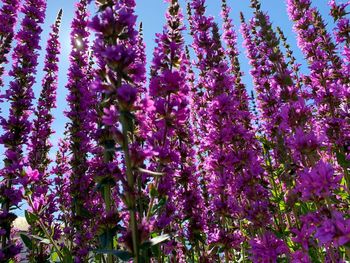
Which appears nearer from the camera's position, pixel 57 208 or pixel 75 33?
pixel 57 208

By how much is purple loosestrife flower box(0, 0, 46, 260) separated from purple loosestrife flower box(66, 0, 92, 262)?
0.97 metres

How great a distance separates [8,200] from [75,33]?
15.4ft

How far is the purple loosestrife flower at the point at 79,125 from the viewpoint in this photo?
7.21 meters

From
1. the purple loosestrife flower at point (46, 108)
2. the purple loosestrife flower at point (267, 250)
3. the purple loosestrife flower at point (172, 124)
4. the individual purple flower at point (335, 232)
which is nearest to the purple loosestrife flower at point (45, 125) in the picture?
the purple loosestrife flower at point (46, 108)

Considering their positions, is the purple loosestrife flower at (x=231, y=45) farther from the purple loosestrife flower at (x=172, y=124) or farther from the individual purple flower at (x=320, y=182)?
the individual purple flower at (x=320, y=182)

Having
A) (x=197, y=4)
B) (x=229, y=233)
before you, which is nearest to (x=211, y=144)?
(x=229, y=233)

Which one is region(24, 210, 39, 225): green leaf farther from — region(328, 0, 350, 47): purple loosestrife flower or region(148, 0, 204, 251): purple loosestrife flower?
region(328, 0, 350, 47): purple loosestrife flower

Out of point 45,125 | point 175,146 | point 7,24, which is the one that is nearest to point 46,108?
point 45,125

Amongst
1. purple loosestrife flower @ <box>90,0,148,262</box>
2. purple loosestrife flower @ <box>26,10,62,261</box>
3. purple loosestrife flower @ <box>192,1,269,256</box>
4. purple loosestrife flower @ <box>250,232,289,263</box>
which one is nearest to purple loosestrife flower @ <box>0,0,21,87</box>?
purple loosestrife flower @ <box>26,10,62,261</box>

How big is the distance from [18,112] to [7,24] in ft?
9.86

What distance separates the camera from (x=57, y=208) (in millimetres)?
9078

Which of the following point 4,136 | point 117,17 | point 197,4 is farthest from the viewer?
point 197,4

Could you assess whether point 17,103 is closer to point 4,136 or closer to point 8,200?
point 4,136

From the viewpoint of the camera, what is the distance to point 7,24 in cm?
994
